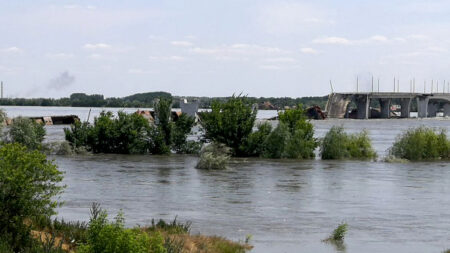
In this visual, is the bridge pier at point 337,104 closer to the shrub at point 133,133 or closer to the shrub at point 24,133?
the shrub at point 133,133

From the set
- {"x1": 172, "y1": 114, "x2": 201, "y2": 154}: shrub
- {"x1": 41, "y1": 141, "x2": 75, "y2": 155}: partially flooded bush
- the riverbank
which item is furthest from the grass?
{"x1": 172, "y1": 114, "x2": 201, "y2": 154}: shrub

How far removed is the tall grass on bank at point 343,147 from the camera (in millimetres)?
42562

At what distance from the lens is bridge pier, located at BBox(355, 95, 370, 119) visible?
16712cm

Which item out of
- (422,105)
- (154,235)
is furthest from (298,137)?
(422,105)

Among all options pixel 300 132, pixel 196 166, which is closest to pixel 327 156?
pixel 300 132

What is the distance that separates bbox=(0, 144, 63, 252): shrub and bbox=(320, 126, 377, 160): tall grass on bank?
100 feet

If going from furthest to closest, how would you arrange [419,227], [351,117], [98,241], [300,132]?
[351,117] → [300,132] → [419,227] → [98,241]

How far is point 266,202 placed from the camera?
2331 cm

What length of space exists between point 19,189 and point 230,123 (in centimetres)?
2938

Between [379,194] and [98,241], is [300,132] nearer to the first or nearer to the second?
[379,194]

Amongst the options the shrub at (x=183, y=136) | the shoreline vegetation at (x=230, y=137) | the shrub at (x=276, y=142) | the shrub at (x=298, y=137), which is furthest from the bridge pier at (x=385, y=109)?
the shrub at (x=276, y=142)

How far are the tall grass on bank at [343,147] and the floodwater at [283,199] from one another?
3460mm

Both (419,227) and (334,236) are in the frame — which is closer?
(334,236)

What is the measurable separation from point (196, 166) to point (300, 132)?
8906 mm
